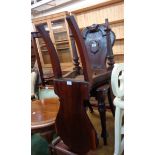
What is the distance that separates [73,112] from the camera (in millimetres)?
1261

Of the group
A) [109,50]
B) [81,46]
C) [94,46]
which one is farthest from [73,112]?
[94,46]

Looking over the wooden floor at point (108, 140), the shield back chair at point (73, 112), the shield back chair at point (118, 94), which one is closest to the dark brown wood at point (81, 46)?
the shield back chair at point (73, 112)

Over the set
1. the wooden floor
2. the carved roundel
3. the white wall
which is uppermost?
the white wall

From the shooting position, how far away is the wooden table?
51.3 inches

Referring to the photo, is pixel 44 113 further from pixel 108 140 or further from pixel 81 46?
pixel 108 140

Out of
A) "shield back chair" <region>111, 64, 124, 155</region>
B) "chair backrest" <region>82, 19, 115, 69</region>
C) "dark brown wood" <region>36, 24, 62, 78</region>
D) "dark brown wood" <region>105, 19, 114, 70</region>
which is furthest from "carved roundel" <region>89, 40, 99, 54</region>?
"shield back chair" <region>111, 64, 124, 155</region>

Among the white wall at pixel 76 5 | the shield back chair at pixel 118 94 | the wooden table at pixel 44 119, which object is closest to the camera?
the shield back chair at pixel 118 94

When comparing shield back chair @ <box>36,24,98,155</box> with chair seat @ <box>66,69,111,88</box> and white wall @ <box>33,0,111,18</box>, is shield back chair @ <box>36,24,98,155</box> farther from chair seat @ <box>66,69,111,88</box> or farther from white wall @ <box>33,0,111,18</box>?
white wall @ <box>33,0,111,18</box>

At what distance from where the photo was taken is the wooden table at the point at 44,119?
4.28 ft

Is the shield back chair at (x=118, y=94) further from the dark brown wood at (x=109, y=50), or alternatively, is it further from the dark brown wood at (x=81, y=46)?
the dark brown wood at (x=109, y=50)

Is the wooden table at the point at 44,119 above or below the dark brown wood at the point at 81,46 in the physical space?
below

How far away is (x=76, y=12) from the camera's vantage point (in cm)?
315
